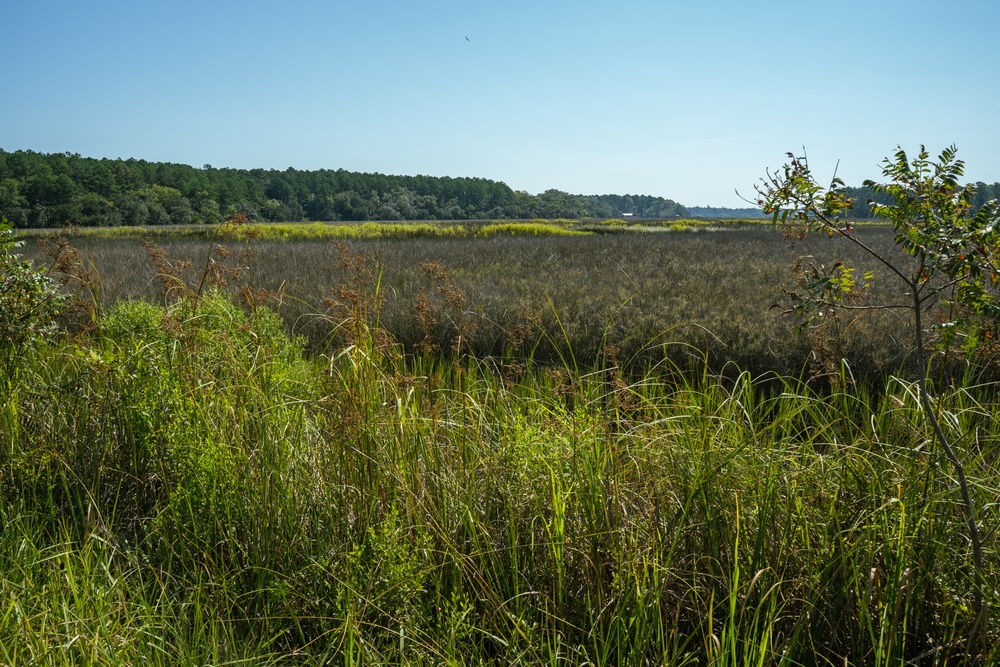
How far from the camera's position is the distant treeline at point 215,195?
48562 millimetres

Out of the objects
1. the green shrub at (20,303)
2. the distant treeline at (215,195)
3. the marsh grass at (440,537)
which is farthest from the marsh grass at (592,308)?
the distant treeline at (215,195)

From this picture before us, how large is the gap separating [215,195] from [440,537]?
64.5m

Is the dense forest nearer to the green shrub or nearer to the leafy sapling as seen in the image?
the green shrub

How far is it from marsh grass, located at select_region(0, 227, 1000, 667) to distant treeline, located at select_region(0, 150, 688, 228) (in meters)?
18.3

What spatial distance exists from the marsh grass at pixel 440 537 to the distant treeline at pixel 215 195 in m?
18.3

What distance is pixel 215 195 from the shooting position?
60.3m

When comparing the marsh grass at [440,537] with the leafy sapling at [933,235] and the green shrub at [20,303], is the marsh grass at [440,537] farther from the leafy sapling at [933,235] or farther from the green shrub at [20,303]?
the green shrub at [20,303]

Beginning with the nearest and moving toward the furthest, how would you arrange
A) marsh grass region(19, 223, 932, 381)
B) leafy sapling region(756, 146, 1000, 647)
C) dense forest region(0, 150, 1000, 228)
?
leafy sapling region(756, 146, 1000, 647) → marsh grass region(19, 223, 932, 381) → dense forest region(0, 150, 1000, 228)

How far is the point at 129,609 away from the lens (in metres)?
2.38

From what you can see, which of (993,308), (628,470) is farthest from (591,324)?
(993,308)

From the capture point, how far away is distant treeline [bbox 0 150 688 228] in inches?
1912

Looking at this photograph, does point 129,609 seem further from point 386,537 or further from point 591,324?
point 591,324

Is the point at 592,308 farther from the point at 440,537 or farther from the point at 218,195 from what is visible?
the point at 218,195

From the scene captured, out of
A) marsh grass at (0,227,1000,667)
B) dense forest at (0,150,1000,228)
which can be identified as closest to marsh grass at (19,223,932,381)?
marsh grass at (0,227,1000,667)
